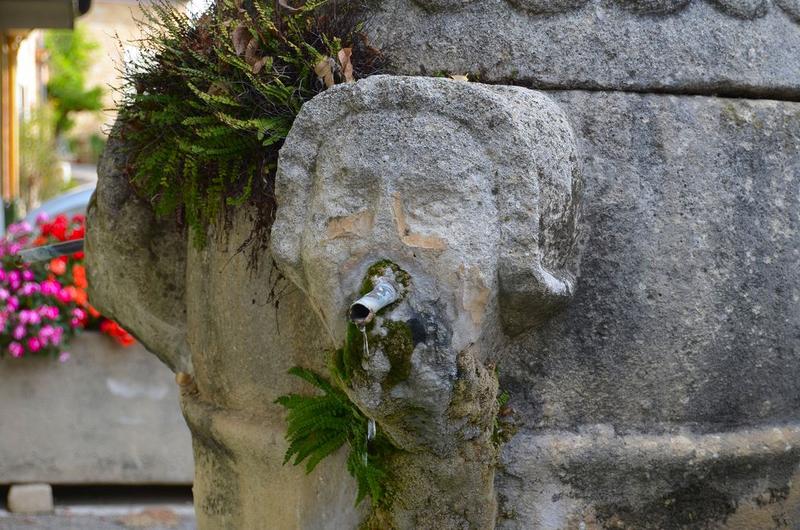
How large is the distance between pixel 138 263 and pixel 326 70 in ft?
2.72

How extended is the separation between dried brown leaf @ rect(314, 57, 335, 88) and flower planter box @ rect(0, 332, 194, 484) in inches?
139

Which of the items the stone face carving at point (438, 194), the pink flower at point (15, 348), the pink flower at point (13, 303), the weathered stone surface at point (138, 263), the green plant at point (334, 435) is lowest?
the pink flower at point (15, 348)

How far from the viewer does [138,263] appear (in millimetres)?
2729

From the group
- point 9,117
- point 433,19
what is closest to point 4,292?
point 433,19

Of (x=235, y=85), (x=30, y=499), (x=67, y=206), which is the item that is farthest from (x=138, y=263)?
(x=67, y=206)

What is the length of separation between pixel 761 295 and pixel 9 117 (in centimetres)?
1368

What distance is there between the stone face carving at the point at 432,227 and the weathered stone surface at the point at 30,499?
381cm

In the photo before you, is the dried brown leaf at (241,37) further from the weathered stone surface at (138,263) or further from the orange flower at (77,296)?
the orange flower at (77,296)

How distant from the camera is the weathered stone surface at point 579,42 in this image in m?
2.13

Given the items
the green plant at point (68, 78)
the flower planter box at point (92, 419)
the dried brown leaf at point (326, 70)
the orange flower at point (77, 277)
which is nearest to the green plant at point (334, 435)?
the dried brown leaf at point (326, 70)

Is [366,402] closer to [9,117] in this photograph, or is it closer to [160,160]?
[160,160]

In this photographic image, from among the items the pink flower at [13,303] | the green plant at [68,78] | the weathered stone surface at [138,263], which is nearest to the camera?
the weathered stone surface at [138,263]

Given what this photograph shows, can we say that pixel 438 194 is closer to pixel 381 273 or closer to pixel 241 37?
pixel 381 273

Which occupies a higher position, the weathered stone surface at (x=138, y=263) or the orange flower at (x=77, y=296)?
the weathered stone surface at (x=138, y=263)
